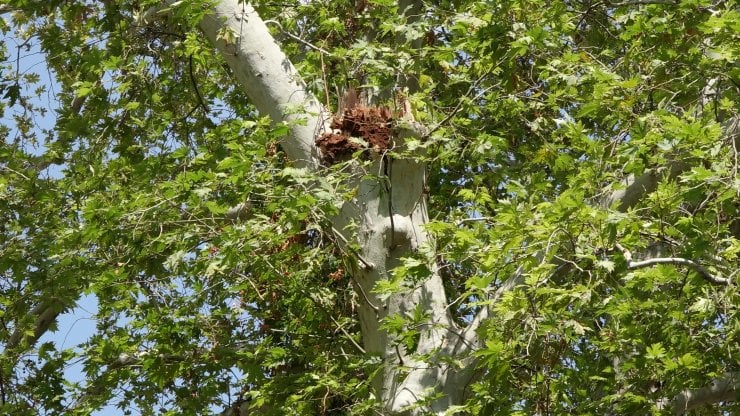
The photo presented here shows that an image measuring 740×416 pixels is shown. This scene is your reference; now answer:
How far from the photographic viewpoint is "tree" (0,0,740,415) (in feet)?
18.8

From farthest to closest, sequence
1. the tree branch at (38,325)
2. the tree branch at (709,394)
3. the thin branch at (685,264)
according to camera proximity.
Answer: the tree branch at (38,325) → the tree branch at (709,394) → the thin branch at (685,264)

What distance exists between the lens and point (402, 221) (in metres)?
6.58

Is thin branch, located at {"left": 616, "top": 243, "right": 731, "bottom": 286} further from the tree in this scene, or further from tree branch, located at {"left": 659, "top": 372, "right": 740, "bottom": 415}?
tree branch, located at {"left": 659, "top": 372, "right": 740, "bottom": 415}

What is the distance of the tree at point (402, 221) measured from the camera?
18.8 feet

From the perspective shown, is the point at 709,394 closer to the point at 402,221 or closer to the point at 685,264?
the point at 685,264

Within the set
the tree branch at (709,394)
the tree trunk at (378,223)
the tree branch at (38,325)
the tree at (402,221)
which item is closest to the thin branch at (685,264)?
the tree at (402,221)

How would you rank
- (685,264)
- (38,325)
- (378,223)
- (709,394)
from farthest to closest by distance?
(38,325) → (378,223) → (709,394) → (685,264)

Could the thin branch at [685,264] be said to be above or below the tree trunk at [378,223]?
below

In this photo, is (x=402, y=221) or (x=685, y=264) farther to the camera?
(x=402, y=221)

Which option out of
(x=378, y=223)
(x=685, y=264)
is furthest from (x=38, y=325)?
(x=685, y=264)

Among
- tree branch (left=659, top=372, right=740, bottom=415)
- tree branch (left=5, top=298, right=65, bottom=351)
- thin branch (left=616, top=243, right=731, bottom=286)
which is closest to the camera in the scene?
thin branch (left=616, top=243, right=731, bottom=286)

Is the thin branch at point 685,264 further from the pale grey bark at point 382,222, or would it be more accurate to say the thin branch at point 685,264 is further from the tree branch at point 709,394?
the tree branch at point 709,394

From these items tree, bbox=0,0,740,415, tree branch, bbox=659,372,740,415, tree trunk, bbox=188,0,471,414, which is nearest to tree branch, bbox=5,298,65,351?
tree, bbox=0,0,740,415

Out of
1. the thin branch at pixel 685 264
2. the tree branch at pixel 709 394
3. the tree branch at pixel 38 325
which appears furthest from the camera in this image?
the tree branch at pixel 38 325
